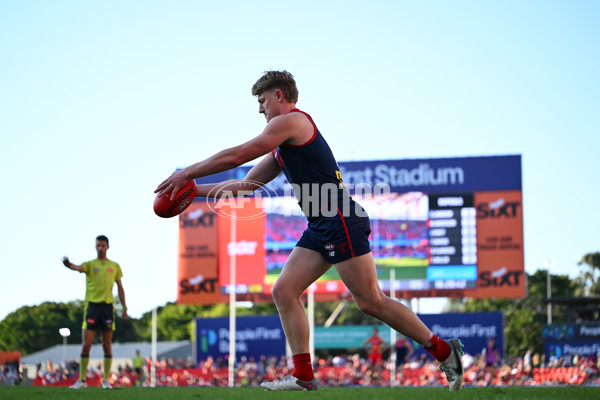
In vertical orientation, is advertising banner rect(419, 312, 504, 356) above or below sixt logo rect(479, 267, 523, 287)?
below

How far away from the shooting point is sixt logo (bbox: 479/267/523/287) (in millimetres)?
29938

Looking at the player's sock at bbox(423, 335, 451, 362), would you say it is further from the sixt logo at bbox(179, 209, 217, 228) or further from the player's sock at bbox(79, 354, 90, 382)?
the sixt logo at bbox(179, 209, 217, 228)

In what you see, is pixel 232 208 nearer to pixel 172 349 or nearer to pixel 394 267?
pixel 394 267

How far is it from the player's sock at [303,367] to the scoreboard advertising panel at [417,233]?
23563 mm

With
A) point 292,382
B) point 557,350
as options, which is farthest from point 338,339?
point 292,382

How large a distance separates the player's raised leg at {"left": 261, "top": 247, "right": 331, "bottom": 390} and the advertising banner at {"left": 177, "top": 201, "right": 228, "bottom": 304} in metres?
26.3

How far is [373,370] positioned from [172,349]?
137ft

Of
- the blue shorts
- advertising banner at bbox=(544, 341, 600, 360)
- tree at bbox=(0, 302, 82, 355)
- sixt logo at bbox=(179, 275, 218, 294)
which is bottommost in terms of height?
tree at bbox=(0, 302, 82, 355)

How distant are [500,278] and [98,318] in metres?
21.4

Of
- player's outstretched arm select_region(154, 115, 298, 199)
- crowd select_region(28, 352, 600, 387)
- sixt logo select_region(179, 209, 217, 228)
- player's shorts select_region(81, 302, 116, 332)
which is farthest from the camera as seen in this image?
sixt logo select_region(179, 209, 217, 228)

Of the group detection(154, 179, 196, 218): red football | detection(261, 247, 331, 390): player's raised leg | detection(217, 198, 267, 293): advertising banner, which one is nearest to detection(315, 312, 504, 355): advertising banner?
detection(217, 198, 267, 293): advertising banner

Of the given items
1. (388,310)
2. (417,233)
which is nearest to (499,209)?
(417,233)

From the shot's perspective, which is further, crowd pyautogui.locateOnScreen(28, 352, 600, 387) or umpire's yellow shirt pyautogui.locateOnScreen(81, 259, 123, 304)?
crowd pyautogui.locateOnScreen(28, 352, 600, 387)

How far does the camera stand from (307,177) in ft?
20.0
